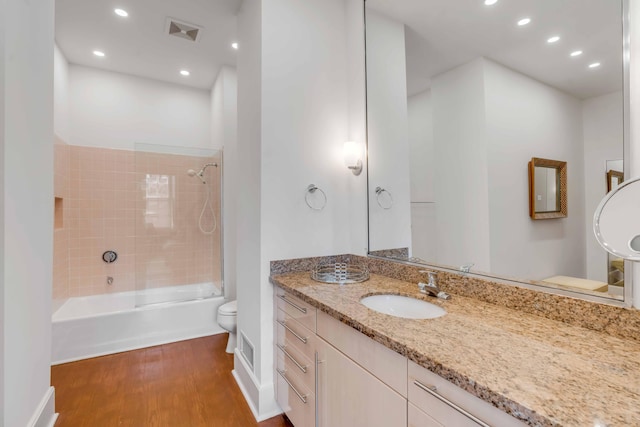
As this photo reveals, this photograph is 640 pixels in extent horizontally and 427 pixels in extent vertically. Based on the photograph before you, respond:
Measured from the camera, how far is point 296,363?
154 centimetres

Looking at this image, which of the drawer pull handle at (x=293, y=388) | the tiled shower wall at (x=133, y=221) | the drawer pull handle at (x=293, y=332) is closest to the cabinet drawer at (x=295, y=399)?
the drawer pull handle at (x=293, y=388)

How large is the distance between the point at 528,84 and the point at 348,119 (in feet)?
3.74

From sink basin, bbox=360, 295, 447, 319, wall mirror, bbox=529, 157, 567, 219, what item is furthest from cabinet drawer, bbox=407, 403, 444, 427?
wall mirror, bbox=529, 157, 567, 219

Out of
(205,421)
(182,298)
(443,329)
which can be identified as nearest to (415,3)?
(443,329)

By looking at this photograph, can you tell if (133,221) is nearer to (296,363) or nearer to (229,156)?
(229,156)

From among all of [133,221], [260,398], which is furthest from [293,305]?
[133,221]

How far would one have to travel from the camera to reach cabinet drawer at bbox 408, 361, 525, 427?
675 millimetres

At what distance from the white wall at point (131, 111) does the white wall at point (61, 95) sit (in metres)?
0.09

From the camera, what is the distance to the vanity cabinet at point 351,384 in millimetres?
766

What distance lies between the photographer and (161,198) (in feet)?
11.4

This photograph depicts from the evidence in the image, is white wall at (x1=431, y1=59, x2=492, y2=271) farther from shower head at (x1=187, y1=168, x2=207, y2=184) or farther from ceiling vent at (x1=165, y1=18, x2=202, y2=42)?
shower head at (x1=187, y1=168, x2=207, y2=184)

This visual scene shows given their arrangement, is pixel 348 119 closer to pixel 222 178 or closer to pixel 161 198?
pixel 222 178

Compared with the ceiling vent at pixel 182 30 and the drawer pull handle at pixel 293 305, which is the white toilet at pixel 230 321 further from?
the ceiling vent at pixel 182 30

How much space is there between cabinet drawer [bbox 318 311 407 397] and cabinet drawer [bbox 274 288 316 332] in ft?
0.24
